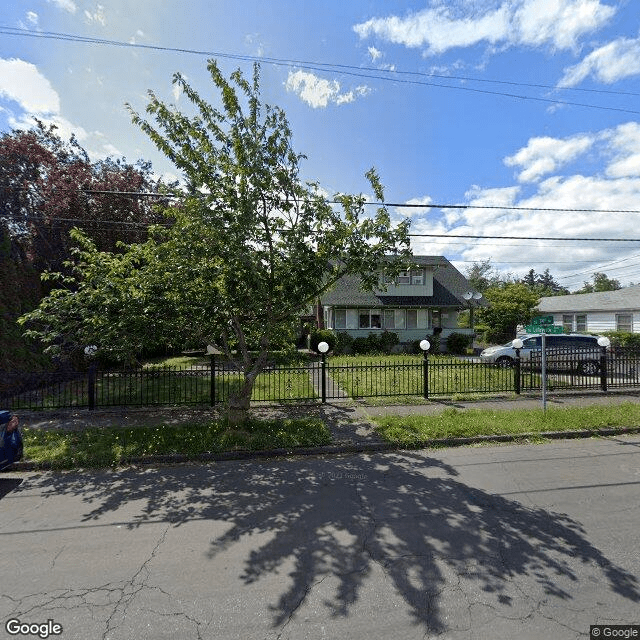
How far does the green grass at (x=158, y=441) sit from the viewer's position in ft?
19.1

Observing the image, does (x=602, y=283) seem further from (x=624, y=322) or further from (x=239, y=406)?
(x=239, y=406)

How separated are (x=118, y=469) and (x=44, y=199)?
12381mm

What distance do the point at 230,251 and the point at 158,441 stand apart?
3.63 meters

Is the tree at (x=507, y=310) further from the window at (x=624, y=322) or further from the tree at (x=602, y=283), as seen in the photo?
the tree at (x=602, y=283)

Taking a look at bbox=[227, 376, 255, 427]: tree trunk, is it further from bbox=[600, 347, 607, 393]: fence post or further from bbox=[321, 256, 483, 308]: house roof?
bbox=[321, 256, 483, 308]: house roof

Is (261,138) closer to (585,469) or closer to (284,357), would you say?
(284,357)

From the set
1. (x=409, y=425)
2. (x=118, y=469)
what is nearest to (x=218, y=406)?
(x=118, y=469)

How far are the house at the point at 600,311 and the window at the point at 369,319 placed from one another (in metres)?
11.6

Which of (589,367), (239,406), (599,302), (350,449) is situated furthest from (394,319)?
(350,449)

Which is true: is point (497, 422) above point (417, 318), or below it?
below

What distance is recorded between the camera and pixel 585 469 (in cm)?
542

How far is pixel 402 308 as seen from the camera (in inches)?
912

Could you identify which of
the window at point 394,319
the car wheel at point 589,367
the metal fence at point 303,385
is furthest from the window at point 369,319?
the car wheel at point 589,367

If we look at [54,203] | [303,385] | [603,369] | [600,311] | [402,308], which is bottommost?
[303,385]
